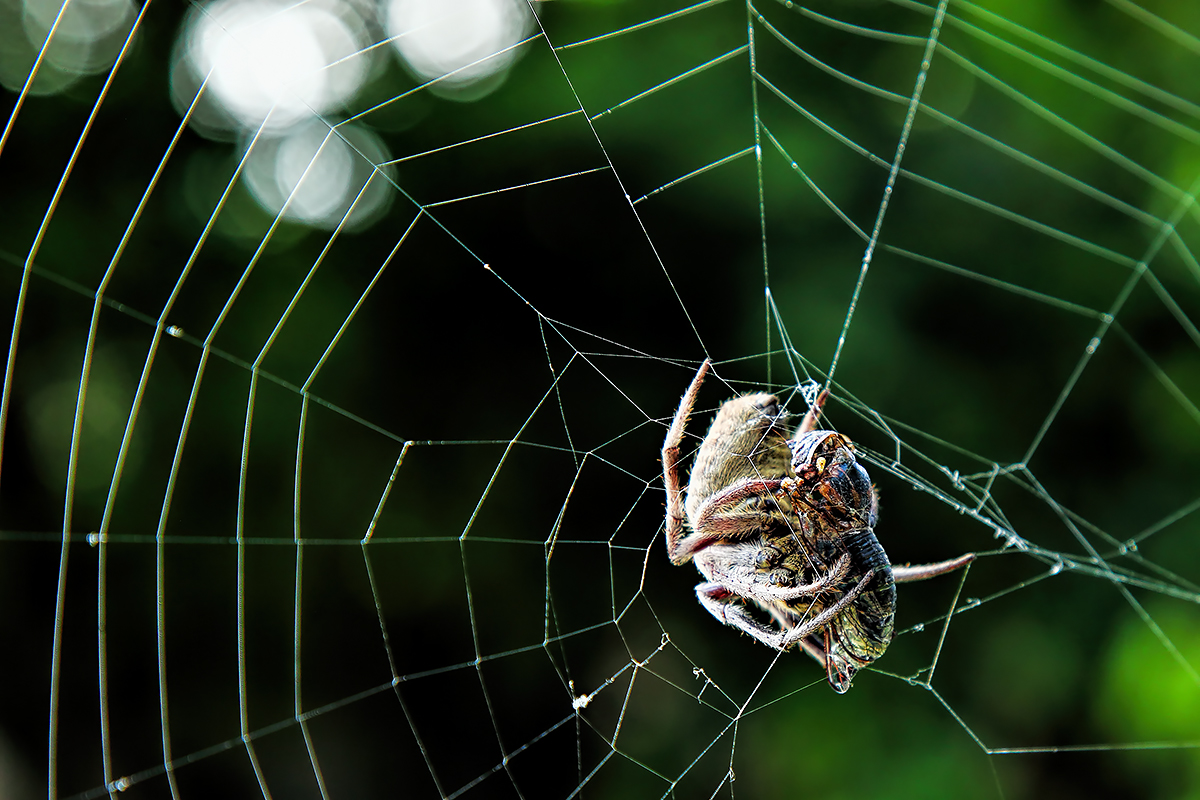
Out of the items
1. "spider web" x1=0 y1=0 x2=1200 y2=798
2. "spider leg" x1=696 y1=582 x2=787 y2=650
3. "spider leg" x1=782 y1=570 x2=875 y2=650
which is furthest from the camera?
"spider web" x1=0 y1=0 x2=1200 y2=798

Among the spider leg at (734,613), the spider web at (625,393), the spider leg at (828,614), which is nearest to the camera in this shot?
the spider leg at (828,614)

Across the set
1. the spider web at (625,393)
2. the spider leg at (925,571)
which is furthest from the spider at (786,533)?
the spider web at (625,393)

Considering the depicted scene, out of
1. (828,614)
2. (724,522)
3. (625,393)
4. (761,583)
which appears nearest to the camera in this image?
(828,614)

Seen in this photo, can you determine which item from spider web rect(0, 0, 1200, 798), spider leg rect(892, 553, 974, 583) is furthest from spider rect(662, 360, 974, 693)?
spider web rect(0, 0, 1200, 798)

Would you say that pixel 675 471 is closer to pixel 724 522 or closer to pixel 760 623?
pixel 724 522

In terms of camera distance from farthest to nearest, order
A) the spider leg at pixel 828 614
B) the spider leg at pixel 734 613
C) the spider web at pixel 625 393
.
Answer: the spider web at pixel 625 393 → the spider leg at pixel 734 613 → the spider leg at pixel 828 614

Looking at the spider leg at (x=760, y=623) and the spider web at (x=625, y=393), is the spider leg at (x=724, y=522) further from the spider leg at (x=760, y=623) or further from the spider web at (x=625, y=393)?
the spider web at (x=625, y=393)

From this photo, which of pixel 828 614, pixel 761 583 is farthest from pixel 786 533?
pixel 828 614

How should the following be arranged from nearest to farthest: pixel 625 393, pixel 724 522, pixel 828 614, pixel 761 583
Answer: pixel 828 614 → pixel 761 583 → pixel 724 522 → pixel 625 393

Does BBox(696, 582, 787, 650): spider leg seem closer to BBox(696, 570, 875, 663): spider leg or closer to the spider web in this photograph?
BBox(696, 570, 875, 663): spider leg
